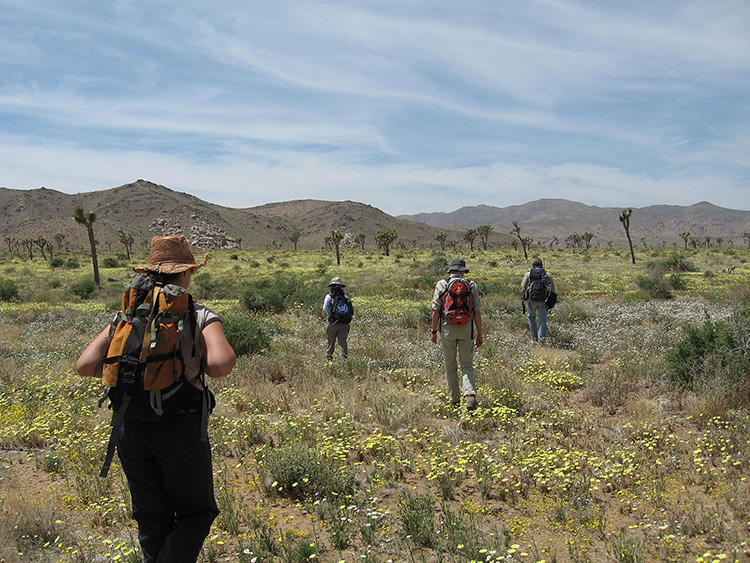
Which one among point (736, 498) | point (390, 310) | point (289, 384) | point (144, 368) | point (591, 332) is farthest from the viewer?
point (390, 310)

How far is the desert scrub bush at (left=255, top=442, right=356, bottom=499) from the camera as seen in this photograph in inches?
178

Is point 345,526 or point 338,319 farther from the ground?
point 338,319

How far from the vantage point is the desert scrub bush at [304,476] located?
4.52 meters

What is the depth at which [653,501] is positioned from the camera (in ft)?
→ 13.6

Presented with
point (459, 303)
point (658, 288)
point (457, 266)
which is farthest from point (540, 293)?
point (658, 288)

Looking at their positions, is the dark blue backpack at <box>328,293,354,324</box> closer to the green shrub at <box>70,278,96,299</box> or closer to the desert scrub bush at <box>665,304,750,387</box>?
the desert scrub bush at <box>665,304,750,387</box>

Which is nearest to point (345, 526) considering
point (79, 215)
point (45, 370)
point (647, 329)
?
point (45, 370)

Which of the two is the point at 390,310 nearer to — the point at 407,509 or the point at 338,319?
the point at 338,319

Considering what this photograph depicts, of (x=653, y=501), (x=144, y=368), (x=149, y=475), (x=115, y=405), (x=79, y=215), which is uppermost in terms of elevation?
(x=79, y=215)

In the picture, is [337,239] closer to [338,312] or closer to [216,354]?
[338,312]

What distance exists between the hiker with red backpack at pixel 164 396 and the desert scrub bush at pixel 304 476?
1642mm

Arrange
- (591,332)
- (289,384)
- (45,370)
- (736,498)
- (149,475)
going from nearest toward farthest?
(149,475)
(736,498)
(289,384)
(45,370)
(591,332)

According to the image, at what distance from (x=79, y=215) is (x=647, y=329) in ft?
107

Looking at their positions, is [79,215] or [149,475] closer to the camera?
[149,475]
